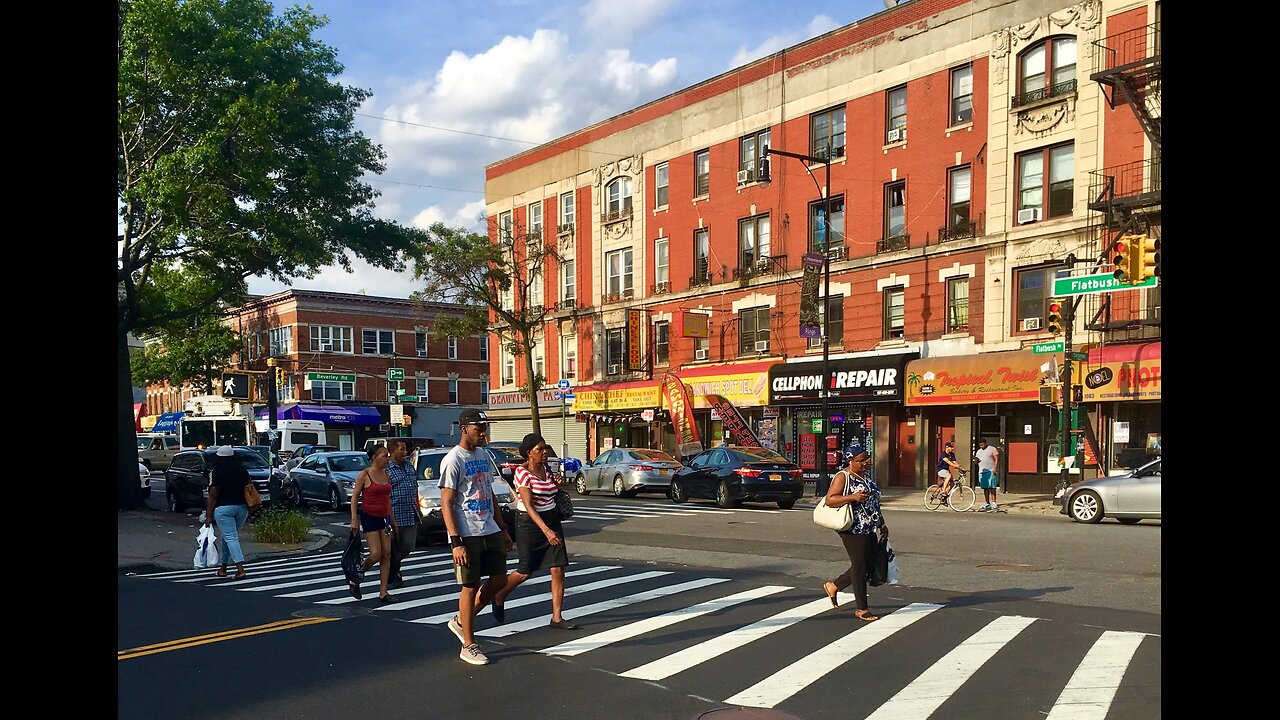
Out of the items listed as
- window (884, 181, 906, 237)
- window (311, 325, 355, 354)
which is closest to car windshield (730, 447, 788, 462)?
window (884, 181, 906, 237)

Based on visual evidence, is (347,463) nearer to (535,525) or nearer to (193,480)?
(193,480)

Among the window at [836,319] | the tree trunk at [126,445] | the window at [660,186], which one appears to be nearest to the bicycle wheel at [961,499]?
the window at [836,319]

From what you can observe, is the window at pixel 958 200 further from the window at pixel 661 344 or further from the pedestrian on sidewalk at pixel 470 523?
the pedestrian on sidewalk at pixel 470 523

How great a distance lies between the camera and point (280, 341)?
68.4 metres

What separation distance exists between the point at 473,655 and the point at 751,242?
30.6 m

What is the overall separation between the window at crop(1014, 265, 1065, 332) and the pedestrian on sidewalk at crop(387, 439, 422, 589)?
21.2 metres

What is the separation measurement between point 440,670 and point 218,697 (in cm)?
166

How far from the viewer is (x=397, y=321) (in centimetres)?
7112

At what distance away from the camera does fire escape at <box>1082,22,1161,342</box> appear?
24.8 metres

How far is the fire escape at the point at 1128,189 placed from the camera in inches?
977

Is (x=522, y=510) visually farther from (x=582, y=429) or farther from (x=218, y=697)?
(x=582, y=429)

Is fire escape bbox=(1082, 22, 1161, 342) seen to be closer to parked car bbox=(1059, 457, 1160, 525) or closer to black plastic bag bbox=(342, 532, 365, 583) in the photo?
parked car bbox=(1059, 457, 1160, 525)

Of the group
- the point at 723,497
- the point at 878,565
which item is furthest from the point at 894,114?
the point at 878,565
